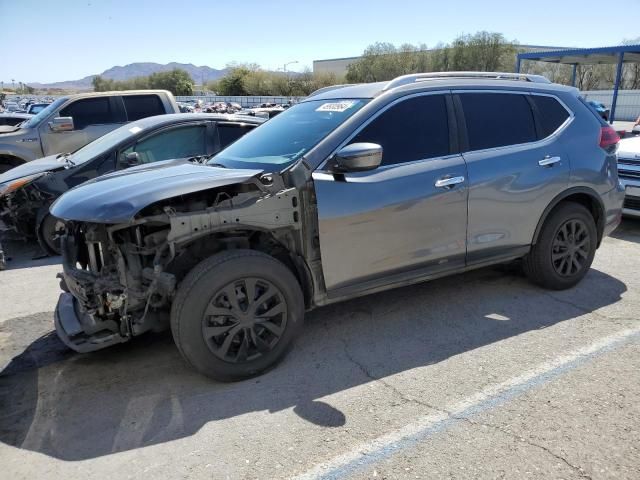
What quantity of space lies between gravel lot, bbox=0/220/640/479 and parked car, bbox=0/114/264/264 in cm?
228

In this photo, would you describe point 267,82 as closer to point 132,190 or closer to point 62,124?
point 62,124

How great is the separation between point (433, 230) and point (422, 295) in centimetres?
105

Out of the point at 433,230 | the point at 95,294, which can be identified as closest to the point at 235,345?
the point at 95,294

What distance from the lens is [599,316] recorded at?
422 cm

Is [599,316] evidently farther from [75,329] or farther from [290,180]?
[75,329]

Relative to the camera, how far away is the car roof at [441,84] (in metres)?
3.97

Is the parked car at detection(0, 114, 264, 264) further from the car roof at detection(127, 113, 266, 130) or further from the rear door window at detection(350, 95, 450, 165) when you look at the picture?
the rear door window at detection(350, 95, 450, 165)

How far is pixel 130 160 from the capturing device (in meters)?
6.20

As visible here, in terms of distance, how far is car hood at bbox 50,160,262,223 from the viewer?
304cm

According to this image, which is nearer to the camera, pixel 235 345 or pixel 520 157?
pixel 235 345

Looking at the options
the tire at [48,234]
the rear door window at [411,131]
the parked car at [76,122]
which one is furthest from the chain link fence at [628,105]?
the tire at [48,234]

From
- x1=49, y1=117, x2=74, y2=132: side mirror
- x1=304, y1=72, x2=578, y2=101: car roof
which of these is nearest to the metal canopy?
x1=304, y1=72, x2=578, y2=101: car roof

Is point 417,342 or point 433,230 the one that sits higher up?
point 433,230

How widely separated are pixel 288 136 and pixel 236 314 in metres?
1.54
